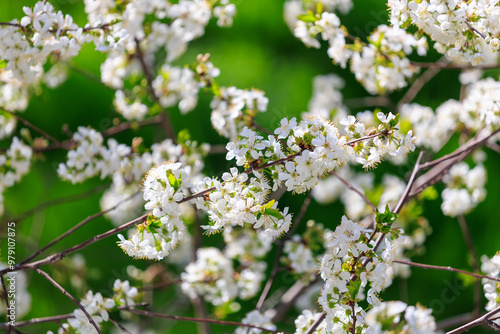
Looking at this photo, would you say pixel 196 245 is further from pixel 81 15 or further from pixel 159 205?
pixel 81 15

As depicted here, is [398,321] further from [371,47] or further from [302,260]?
[371,47]

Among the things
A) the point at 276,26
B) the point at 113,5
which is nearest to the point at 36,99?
the point at 276,26

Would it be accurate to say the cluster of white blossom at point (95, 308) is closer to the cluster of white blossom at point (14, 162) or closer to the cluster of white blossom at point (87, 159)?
the cluster of white blossom at point (87, 159)

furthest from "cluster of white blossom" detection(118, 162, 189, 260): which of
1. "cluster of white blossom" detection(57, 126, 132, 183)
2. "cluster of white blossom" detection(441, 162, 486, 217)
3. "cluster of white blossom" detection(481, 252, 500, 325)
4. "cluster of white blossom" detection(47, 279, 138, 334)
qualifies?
"cluster of white blossom" detection(441, 162, 486, 217)

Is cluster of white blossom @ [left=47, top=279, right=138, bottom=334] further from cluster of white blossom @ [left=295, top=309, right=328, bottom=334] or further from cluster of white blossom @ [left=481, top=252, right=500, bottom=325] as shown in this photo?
cluster of white blossom @ [left=481, top=252, right=500, bottom=325]

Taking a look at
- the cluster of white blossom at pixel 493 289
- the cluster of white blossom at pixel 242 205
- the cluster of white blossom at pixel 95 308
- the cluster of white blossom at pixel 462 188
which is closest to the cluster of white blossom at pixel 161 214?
the cluster of white blossom at pixel 242 205

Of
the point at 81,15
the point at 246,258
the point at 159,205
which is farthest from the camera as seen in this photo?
the point at 81,15
